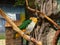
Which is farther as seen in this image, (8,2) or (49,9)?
(8,2)

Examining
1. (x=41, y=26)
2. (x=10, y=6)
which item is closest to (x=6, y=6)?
(x=10, y=6)

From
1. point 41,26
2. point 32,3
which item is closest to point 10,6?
point 32,3

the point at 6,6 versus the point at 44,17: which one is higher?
the point at 44,17

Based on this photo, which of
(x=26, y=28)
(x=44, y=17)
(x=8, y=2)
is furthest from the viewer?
(x=8, y=2)

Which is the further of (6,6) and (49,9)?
(6,6)

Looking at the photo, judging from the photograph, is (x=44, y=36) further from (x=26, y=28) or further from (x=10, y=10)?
(x=10, y=10)

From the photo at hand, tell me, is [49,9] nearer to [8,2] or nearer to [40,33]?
[40,33]

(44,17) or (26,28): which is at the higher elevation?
(44,17)

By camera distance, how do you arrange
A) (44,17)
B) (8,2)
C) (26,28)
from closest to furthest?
(44,17), (26,28), (8,2)

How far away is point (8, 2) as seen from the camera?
3.59 meters

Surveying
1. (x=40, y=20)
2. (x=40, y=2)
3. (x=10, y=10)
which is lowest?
(x=10, y=10)

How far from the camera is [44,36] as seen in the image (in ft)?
7.76

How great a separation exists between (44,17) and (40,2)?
187 millimetres

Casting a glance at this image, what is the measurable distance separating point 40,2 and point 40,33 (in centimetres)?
33
